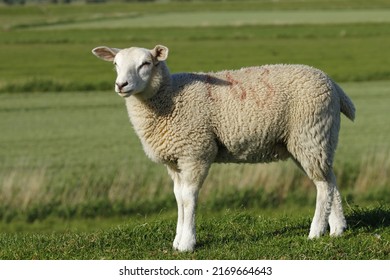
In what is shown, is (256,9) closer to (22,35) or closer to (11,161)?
(22,35)

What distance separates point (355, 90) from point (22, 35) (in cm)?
3979

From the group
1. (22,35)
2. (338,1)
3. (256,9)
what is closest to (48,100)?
(22,35)

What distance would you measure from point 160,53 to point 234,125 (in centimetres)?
99

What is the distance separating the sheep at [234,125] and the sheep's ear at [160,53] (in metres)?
0.04

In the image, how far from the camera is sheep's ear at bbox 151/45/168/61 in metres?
7.98

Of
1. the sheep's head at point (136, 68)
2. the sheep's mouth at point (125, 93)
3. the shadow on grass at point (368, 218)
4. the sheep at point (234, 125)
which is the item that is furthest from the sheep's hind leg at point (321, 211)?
the sheep's mouth at point (125, 93)

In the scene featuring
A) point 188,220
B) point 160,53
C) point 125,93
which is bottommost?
point 188,220

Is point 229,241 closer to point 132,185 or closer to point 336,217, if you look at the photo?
point 336,217

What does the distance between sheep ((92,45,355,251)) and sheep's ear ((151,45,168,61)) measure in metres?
0.04

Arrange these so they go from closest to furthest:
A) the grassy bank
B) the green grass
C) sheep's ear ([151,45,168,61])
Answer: the green grass
sheep's ear ([151,45,168,61])
the grassy bank

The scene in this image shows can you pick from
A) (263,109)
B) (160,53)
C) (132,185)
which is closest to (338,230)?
(263,109)

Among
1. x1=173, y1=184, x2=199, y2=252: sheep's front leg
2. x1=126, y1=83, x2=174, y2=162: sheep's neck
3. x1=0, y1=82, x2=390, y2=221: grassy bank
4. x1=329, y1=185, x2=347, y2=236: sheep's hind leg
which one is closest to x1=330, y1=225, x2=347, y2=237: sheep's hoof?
x1=329, y1=185, x2=347, y2=236: sheep's hind leg

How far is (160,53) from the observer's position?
803 cm

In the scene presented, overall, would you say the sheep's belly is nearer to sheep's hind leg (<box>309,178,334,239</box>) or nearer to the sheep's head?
sheep's hind leg (<box>309,178,334,239</box>)
